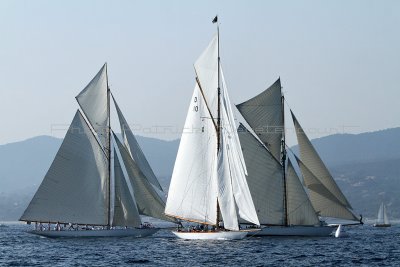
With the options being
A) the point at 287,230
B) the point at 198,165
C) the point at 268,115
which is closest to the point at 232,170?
the point at 198,165

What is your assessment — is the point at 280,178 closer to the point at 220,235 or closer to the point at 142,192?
the point at 220,235

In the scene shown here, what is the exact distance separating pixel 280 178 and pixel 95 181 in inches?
796

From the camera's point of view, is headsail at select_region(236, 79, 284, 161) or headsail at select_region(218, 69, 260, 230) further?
headsail at select_region(236, 79, 284, 161)

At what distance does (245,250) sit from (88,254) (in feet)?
45.8

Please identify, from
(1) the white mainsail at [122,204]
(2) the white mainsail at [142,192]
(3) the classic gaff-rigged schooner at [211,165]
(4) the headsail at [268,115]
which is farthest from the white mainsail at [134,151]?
(4) the headsail at [268,115]

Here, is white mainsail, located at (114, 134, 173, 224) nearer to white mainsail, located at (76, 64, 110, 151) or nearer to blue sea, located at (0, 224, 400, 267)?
white mainsail, located at (76, 64, 110, 151)

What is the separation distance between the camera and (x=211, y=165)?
263 ft

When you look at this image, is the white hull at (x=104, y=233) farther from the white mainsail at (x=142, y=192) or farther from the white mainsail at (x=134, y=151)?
→ the white mainsail at (x=134, y=151)

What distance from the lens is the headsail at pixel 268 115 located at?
8856 centimetres

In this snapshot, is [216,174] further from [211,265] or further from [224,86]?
[211,265]

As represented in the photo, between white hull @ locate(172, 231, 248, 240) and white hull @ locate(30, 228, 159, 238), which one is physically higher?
white hull @ locate(30, 228, 159, 238)

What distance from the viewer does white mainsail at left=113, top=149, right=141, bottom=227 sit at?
3474 inches

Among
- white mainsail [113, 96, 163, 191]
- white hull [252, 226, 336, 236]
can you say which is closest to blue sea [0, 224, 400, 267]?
white hull [252, 226, 336, 236]

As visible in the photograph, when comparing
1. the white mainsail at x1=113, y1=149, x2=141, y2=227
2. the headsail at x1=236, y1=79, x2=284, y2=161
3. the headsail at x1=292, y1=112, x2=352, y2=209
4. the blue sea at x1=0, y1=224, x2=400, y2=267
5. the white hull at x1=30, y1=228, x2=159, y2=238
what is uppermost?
the headsail at x1=236, y1=79, x2=284, y2=161
